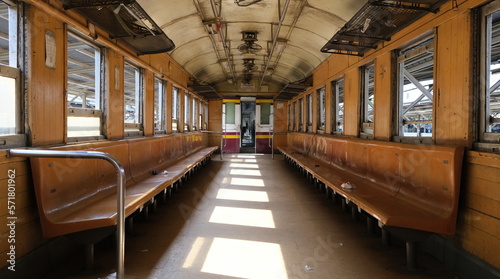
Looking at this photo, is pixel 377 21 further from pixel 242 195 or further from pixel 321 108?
pixel 321 108

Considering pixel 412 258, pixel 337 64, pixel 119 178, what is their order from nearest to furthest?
pixel 119 178 < pixel 412 258 < pixel 337 64

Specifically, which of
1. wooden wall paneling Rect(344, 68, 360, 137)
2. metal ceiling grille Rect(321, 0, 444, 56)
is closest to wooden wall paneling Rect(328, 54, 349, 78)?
wooden wall paneling Rect(344, 68, 360, 137)

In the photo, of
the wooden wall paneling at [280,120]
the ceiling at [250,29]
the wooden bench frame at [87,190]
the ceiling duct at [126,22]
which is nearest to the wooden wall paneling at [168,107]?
the ceiling at [250,29]

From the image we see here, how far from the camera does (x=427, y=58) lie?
18.6 ft

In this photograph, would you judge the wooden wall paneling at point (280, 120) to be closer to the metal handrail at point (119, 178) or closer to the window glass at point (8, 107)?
the window glass at point (8, 107)

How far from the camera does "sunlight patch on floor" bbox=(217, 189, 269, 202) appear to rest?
4.94m

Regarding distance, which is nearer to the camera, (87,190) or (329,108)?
(87,190)

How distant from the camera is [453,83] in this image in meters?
2.65

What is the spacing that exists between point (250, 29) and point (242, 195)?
3.75m

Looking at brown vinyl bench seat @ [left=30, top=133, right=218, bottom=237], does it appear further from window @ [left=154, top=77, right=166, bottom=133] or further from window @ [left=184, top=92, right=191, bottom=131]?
window @ [left=184, top=92, right=191, bottom=131]

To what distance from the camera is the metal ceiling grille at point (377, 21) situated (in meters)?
2.76

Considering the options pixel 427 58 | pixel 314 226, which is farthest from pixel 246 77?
pixel 314 226

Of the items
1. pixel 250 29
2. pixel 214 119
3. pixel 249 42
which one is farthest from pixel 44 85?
pixel 214 119

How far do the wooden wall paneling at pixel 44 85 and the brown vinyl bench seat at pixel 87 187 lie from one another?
0.23 meters
